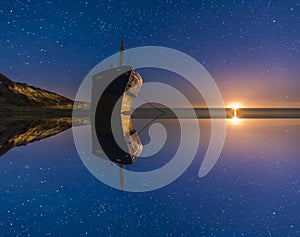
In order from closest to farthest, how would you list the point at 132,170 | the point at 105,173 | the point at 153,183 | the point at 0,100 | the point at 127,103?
1. the point at 153,183
2. the point at 105,173
3. the point at 132,170
4. the point at 127,103
5. the point at 0,100

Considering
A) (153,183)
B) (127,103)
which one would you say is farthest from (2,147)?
(127,103)

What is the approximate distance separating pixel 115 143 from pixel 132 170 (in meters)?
11.6

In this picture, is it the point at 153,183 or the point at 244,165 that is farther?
the point at 244,165

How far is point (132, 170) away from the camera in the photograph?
1045 cm

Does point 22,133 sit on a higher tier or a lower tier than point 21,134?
higher

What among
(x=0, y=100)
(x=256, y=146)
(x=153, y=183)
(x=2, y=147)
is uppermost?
(x=0, y=100)

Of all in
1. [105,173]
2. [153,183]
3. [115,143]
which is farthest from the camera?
[115,143]

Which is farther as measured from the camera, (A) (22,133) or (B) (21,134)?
(A) (22,133)

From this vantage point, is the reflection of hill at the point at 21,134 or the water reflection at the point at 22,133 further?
the water reflection at the point at 22,133

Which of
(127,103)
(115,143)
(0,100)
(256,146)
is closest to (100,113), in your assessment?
(127,103)

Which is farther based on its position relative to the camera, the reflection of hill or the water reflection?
the water reflection

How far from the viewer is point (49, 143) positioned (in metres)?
15.1

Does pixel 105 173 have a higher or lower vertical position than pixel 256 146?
lower

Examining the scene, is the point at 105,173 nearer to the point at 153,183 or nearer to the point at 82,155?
the point at 153,183
